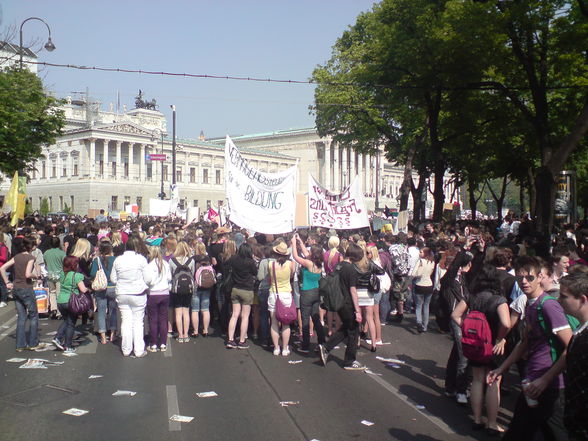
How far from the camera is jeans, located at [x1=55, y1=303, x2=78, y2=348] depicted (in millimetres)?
9539

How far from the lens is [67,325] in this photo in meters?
9.71

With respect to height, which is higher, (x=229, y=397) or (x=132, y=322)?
(x=132, y=322)

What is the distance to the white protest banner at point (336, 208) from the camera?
1330 cm

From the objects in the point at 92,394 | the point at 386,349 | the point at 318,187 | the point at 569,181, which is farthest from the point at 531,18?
the point at 92,394

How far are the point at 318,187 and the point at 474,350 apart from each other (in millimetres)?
7780

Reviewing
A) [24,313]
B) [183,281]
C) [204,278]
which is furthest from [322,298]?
[24,313]

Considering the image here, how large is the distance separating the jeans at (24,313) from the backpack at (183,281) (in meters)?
2.16

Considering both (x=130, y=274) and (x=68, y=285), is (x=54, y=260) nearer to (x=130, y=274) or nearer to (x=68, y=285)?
(x=68, y=285)

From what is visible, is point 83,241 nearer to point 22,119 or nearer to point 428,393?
point 428,393

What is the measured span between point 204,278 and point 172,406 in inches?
147

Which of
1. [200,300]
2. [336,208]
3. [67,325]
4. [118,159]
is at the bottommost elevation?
[67,325]

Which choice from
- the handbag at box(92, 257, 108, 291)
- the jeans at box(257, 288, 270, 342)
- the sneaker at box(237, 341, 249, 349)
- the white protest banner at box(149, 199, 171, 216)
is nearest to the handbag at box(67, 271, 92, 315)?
the handbag at box(92, 257, 108, 291)

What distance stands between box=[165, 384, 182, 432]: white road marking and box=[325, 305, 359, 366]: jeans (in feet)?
7.99

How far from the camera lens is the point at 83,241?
10.2m
